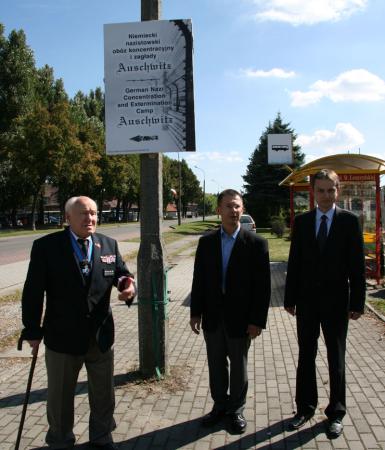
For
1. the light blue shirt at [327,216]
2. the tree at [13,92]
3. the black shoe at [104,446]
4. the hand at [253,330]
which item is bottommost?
the black shoe at [104,446]

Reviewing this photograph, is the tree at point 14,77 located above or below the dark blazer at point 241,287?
above

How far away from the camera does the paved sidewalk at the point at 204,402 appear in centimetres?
373

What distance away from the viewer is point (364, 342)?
6445 millimetres

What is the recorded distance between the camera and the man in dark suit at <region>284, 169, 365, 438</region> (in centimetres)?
383

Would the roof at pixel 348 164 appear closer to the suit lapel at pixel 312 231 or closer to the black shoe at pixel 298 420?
the suit lapel at pixel 312 231

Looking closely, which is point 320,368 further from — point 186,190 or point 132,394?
point 186,190

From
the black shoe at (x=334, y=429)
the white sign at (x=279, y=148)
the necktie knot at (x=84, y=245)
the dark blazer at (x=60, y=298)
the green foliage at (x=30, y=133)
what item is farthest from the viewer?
the green foliage at (x=30, y=133)

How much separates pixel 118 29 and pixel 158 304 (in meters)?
2.79

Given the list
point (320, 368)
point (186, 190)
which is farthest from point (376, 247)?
point (186, 190)

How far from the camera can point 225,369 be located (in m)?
4.07

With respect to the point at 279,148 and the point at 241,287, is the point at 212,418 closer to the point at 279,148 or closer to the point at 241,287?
the point at 241,287

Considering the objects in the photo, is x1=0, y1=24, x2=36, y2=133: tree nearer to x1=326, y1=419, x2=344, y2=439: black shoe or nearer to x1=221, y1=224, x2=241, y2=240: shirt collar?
x1=221, y1=224, x2=241, y2=240: shirt collar

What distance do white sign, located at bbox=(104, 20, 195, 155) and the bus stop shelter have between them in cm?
612

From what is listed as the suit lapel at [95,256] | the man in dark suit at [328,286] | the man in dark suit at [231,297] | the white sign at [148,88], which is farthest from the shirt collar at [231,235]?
the white sign at [148,88]
